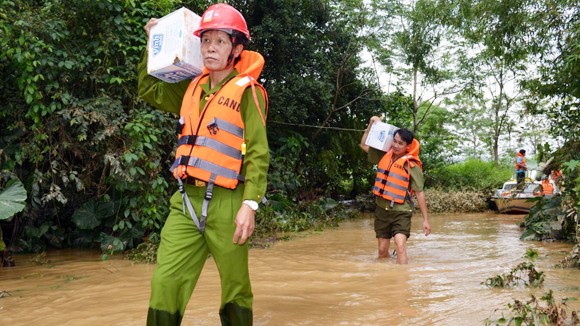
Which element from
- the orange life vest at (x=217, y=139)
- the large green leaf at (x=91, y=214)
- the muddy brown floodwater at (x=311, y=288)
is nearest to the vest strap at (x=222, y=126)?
the orange life vest at (x=217, y=139)

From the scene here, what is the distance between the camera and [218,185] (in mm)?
2932

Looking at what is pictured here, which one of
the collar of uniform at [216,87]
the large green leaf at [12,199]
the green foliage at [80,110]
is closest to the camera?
the collar of uniform at [216,87]

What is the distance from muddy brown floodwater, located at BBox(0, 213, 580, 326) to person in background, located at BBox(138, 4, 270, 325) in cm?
115

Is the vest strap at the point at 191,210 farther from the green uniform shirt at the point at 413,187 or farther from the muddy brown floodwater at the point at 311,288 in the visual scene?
the green uniform shirt at the point at 413,187

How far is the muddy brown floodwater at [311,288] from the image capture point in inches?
163

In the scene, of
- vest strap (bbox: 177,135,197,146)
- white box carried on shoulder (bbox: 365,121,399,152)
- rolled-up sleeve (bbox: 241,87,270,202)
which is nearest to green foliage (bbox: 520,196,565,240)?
white box carried on shoulder (bbox: 365,121,399,152)

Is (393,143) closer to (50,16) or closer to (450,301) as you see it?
(450,301)

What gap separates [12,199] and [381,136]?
14.6 feet

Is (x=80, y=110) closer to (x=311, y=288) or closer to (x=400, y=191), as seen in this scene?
(x=311, y=288)

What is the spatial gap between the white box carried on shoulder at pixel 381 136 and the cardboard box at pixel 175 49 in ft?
13.5

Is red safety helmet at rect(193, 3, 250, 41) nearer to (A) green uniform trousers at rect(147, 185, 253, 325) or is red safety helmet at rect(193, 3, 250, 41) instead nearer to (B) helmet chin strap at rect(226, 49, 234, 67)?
(B) helmet chin strap at rect(226, 49, 234, 67)

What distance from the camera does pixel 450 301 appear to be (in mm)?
4574

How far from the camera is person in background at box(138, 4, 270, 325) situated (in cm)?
288

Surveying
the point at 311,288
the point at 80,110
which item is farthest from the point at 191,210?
the point at 80,110
